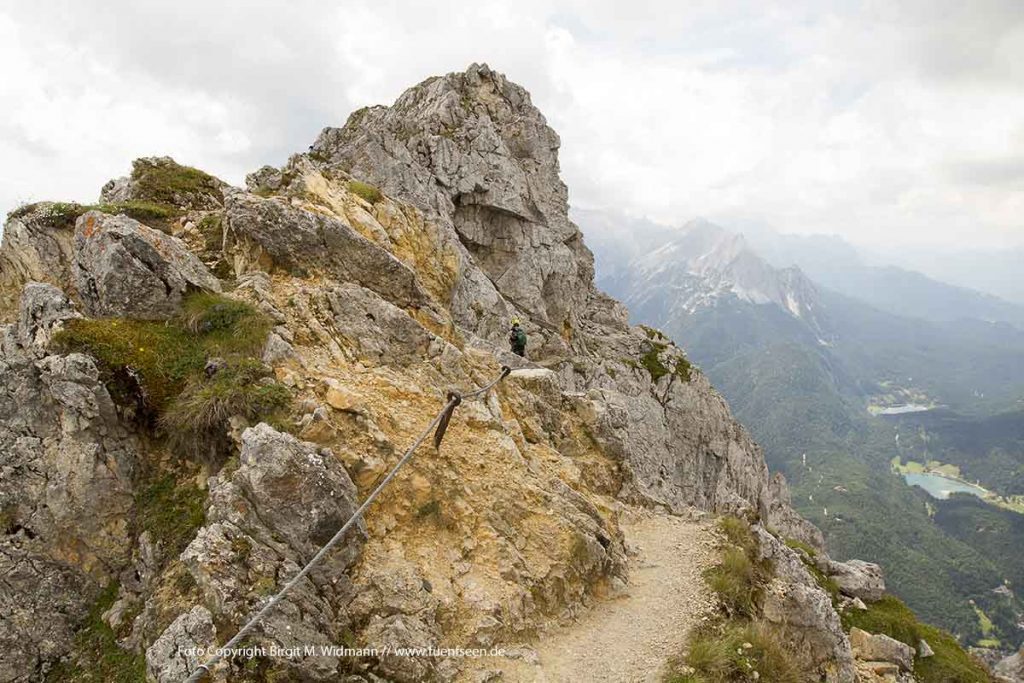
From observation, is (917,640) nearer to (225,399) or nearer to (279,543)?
(279,543)

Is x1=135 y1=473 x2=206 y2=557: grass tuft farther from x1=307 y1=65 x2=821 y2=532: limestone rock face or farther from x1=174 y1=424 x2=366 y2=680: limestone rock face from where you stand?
x1=307 y1=65 x2=821 y2=532: limestone rock face

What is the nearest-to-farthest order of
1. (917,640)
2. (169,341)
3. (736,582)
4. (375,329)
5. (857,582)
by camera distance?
(169,341), (736,582), (375,329), (917,640), (857,582)

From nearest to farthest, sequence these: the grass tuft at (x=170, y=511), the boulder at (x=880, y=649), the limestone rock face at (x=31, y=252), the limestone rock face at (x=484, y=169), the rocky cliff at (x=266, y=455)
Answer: the rocky cliff at (x=266, y=455)
the grass tuft at (x=170, y=511)
the limestone rock face at (x=31, y=252)
the boulder at (x=880, y=649)
the limestone rock face at (x=484, y=169)

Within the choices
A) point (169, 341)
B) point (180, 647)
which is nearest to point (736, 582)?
point (180, 647)

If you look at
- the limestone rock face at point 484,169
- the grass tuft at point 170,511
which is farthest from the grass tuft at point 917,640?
the grass tuft at point 170,511

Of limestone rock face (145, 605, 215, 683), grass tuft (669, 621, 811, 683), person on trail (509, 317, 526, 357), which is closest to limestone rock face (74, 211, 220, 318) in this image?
limestone rock face (145, 605, 215, 683)

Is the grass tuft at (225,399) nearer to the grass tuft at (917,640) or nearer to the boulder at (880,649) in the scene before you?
the boulder at (880,649)

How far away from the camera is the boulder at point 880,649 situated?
29.6 m

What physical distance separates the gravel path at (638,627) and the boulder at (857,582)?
31061mm

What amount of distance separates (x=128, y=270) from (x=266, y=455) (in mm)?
7389

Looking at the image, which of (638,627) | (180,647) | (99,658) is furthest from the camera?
(638,627)

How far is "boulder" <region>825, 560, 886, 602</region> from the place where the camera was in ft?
136

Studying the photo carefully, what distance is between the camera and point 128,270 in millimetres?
14195

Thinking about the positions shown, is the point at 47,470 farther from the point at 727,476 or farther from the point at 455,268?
the point at 727,476
